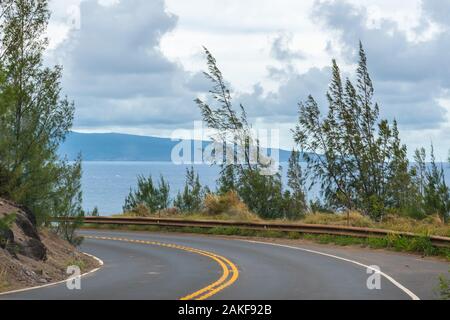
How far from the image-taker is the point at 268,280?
1688cm

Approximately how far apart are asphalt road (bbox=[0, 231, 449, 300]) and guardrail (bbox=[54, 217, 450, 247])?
147 cm

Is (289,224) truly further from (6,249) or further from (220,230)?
(6,249)

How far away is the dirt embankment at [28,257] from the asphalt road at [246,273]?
36.9 inches

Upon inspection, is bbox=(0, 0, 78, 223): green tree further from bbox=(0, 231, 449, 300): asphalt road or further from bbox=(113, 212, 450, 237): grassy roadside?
bbox=(113, 212, 450, 237): grassy roadside

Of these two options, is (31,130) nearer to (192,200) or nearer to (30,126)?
(30,126)

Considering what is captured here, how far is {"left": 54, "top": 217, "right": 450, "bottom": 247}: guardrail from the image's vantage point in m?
26.7

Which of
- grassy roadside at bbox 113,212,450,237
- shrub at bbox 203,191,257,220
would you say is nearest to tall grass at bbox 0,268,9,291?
grassy roadside at bbox 113,212,450,237

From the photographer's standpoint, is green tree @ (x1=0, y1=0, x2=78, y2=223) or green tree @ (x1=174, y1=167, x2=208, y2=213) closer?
green tree @ (x1=0, y1=0, x2=78, y2=223)

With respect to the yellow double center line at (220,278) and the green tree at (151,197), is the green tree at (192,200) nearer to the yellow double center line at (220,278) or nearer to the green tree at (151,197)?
the green tree at (151,197)

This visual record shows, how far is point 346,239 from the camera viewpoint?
28.6m

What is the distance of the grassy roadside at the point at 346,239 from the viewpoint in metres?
23.6

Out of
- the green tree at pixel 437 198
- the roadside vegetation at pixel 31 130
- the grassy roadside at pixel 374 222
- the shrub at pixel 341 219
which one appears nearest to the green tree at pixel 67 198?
the roadside vegetation at pixel 31 130
